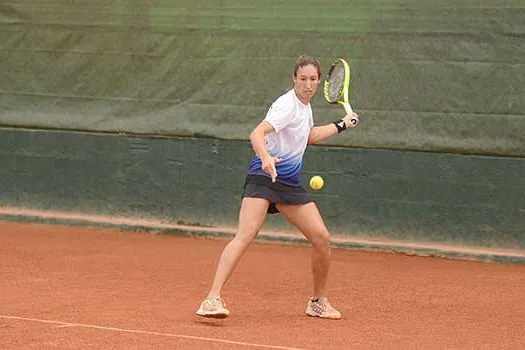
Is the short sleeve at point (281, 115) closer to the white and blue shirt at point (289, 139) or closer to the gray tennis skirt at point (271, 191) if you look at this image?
the white and blue shirt at point (289, 139)

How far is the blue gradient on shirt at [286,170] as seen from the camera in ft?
24.3

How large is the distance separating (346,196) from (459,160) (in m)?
1.15

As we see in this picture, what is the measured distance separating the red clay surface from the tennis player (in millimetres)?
310

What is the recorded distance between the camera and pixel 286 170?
7434 millimetres

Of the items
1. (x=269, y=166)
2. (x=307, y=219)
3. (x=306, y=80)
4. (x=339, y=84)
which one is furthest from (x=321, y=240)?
(x=339, y=84)

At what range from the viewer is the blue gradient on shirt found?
742 cm

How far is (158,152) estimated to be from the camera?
40.8 ft

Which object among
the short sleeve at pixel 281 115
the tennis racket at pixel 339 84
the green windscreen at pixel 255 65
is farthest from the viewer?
the green windscreen at pixel 255 65

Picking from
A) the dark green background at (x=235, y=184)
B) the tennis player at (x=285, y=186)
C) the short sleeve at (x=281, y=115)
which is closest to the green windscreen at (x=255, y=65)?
the dark green background at (x=235, y=184)

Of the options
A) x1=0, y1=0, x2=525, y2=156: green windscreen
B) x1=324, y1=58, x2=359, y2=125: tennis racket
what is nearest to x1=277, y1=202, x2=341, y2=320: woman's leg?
x1=324, y1=58, x2=359, y2=125: tennis racket

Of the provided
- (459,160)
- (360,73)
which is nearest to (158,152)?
(360,73)

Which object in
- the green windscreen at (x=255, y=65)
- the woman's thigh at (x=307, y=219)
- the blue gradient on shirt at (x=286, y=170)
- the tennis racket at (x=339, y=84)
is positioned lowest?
the woman's thigh at (x=307, y=219)

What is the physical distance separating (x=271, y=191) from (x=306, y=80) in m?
0.70

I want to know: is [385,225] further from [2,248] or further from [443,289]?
[2,248]
